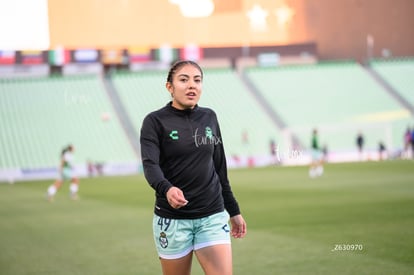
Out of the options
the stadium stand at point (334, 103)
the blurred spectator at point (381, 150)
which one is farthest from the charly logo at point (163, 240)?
the stadium stand at point (334, 103)

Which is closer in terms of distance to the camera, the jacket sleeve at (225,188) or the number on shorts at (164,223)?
the number on shorts at (164,223)

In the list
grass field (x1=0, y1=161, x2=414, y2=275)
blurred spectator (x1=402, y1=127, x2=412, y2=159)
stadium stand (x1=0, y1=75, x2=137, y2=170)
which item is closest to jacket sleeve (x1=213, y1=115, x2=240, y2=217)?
grass field (x1=0, y1=161, x2=414, y2=275)

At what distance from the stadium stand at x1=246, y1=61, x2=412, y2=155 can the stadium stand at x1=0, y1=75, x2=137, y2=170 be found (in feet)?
38.7

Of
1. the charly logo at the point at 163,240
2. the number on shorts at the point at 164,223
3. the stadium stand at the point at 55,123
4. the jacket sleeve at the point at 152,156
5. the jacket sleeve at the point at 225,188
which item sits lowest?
the stadium stand at the point at 55,123

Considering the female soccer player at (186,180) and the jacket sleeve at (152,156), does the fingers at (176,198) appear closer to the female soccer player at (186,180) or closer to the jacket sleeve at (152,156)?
the jacket sleeve at (152,156)

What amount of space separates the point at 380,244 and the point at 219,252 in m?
7.48

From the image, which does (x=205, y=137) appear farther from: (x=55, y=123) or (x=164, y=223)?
(x=55, y=123)

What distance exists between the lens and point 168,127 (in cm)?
684

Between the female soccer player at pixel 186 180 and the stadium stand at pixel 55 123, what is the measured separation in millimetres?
42837

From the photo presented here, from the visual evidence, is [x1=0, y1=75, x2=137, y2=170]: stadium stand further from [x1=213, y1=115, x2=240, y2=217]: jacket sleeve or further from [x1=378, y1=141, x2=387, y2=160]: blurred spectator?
[x1=213, y1=115, x2=240, y2=217]: jacket sleeve

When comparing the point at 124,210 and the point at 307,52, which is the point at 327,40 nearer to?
the point at 307,52

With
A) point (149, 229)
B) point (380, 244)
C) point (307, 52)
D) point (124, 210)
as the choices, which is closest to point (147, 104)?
point (307, 52)

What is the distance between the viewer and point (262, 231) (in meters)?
16.9

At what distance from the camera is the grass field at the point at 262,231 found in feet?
41.4
